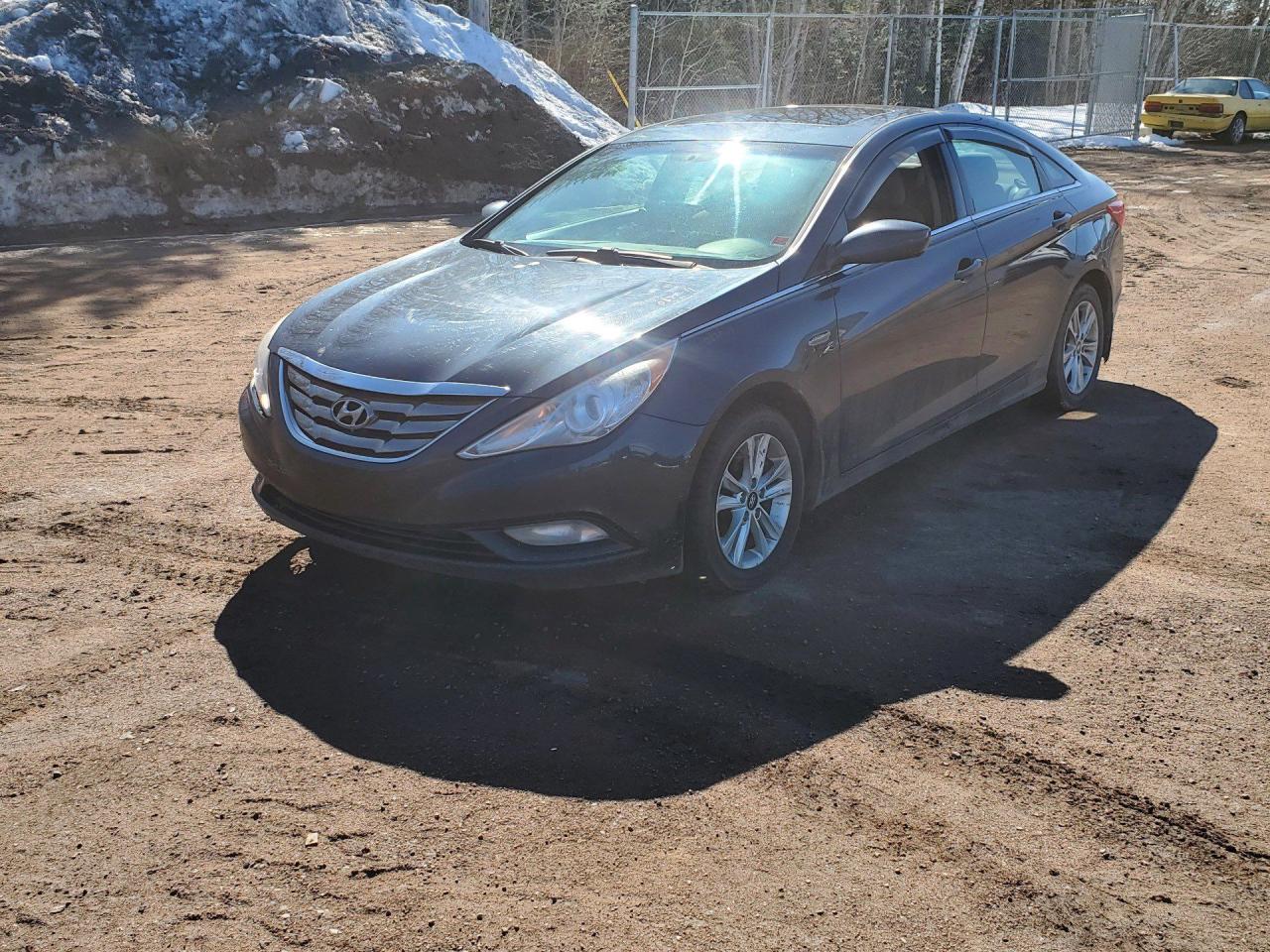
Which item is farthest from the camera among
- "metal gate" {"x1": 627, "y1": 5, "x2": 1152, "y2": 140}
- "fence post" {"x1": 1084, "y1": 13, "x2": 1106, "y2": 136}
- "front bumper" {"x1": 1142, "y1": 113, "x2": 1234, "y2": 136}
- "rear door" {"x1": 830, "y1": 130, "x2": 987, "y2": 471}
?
"front bumper" {"x1": 1142, "y1": 113, "x2": 1234, "y2": 136}

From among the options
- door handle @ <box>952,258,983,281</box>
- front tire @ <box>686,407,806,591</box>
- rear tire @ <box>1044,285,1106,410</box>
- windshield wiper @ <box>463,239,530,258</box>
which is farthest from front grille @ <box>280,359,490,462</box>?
rear tire @ <box>1044,285,1106,410</box>

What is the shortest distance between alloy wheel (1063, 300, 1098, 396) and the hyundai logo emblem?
4.14 meters

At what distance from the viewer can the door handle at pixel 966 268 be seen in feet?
18.5

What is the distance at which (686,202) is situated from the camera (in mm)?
5461

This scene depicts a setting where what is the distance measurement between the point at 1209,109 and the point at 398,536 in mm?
30135

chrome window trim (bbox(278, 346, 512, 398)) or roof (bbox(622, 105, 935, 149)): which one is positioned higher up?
roof (bbox(622, 105, 935, 149))

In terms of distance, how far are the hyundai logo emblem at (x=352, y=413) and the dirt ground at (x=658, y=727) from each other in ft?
2.34

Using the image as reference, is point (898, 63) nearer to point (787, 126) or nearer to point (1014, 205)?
point (1014, 205)

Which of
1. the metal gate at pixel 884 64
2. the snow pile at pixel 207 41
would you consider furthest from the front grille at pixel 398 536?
the metal gate at pixel 884 64

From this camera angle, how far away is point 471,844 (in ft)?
10.4

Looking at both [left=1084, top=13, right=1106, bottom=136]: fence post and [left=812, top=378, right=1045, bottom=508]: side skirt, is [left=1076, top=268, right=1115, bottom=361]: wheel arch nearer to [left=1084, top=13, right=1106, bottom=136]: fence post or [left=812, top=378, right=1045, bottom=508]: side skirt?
[left=812, top=378, right=1045, bottom=508]: side skirt

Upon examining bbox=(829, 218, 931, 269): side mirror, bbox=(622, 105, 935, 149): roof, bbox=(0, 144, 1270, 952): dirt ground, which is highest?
bbox=(622, 105, 935, 149): roof

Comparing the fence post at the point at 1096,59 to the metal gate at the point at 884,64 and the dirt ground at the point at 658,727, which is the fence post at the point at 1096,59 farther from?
the dirt ground at the point at 658,727

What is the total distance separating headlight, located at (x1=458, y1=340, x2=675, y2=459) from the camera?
161 inches
